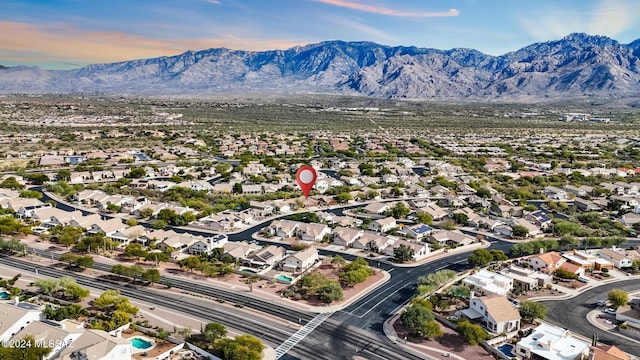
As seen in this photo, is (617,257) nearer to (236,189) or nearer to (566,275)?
(566,275)

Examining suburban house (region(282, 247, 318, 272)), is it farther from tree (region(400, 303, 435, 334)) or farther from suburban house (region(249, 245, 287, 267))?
tree (region(400, 303, 435, 334))

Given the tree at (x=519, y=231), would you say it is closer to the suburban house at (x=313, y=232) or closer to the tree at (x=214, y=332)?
the suburban house at (x=313, y=232)

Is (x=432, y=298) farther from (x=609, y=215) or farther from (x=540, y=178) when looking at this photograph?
(x=540, y=178)

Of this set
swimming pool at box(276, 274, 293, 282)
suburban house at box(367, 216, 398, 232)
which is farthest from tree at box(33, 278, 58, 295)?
suburban house at box(367, 216, 398, 232)

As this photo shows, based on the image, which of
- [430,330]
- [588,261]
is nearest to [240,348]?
[430,330]

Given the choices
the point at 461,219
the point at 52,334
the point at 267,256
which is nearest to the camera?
the point at 52,334

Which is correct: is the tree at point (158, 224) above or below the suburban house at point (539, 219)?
below

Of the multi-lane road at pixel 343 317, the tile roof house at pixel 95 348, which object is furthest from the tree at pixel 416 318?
the tile roof house at pixel 95 348
